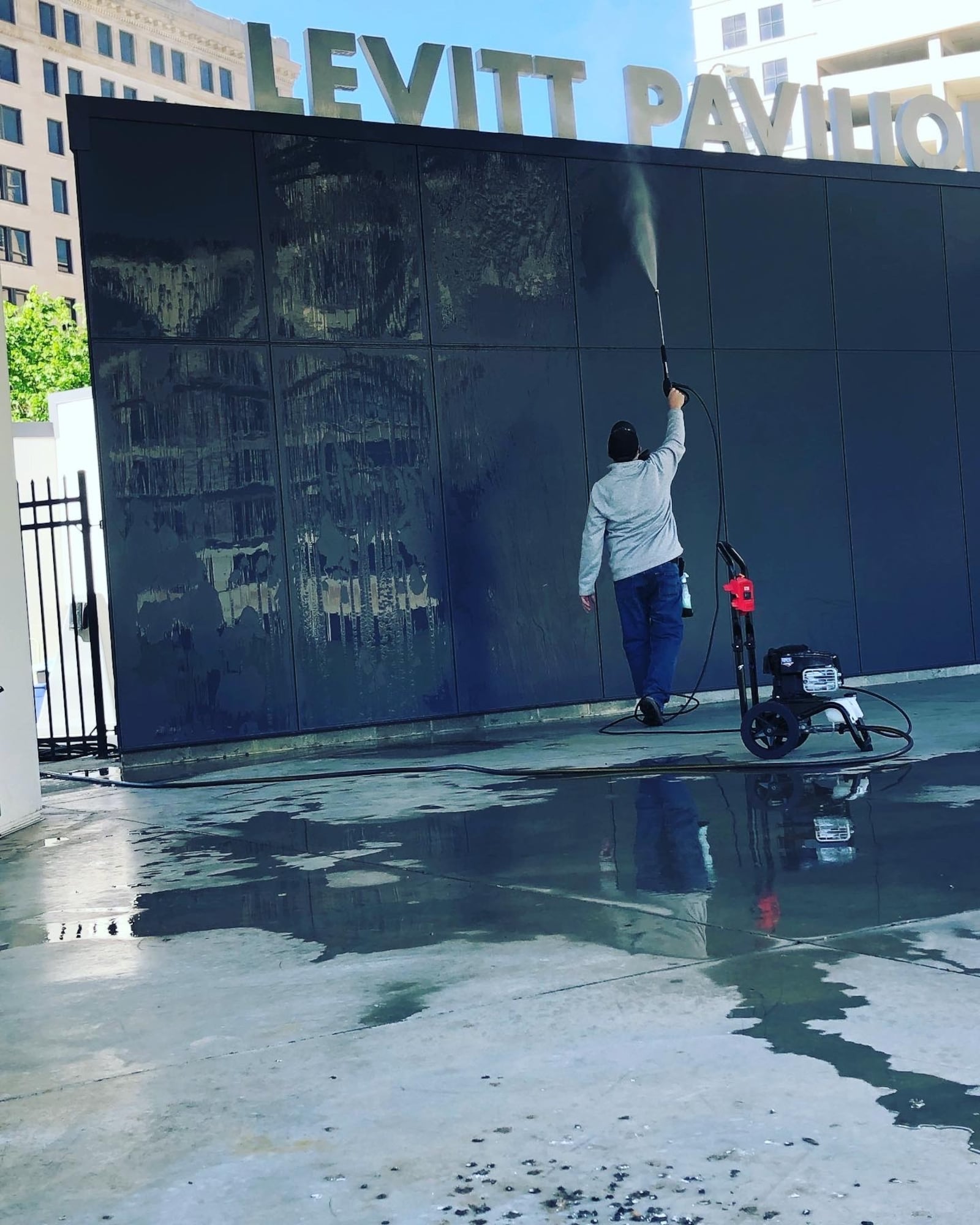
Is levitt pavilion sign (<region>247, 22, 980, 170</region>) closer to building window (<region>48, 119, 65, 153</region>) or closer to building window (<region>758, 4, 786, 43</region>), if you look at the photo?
building window (<region>48, 119, 65, 153</region>)

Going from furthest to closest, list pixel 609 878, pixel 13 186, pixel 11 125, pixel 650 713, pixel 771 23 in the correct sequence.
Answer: pixel 771 23, pixel 11 125, pixel 13 186, pixel 650 713, pixel 609 878

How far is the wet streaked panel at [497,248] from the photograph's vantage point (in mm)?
12086

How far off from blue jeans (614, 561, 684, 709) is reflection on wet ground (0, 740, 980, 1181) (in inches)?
101

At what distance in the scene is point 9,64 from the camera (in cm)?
7562

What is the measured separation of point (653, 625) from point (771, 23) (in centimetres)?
8509

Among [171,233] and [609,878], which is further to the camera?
[171,233]

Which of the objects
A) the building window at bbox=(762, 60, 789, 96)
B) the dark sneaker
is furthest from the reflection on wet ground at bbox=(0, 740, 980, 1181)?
the building window at bbox=(762, 60, 789, 96)

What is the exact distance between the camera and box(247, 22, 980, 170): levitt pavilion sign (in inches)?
469

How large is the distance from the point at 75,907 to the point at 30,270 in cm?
7464

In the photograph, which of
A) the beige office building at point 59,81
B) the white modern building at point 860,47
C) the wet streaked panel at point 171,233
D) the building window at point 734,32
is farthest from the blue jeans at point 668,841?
the building window at point 734,32

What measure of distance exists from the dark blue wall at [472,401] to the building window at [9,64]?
234 ft

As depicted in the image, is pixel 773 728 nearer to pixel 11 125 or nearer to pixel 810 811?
pixel 810 811

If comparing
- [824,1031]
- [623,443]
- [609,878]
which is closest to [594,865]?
[609,878]

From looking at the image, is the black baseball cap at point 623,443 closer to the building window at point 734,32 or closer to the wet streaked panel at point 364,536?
the wet streaked panel at point 364,536
